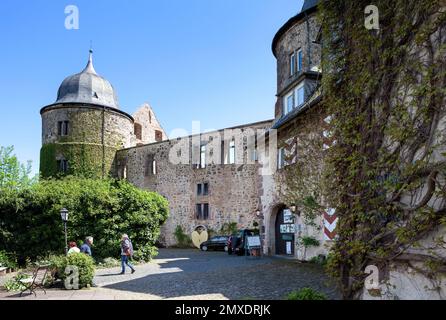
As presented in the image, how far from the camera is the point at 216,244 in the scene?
2377 cm

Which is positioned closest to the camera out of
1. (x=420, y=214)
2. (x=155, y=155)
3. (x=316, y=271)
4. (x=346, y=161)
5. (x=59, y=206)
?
(x=420, y=214)

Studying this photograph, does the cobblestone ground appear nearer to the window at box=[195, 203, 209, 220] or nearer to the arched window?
the window at box=[195, 203, 209, 220]

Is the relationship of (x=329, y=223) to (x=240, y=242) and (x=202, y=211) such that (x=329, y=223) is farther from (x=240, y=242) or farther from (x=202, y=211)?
(x=202, y=211)

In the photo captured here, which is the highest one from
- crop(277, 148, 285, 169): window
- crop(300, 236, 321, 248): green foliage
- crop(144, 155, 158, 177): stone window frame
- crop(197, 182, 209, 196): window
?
crop(144, 155, 158, 177): stone window frame

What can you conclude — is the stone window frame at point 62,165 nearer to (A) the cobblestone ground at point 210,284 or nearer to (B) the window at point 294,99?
(A) the cobblestone ground at point 210,284

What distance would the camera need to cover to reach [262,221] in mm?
17219

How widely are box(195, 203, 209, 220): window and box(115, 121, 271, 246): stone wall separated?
233mm

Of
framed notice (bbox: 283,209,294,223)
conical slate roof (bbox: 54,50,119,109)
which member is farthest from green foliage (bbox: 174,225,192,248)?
framed notice (bbox: 283,209,294,223)

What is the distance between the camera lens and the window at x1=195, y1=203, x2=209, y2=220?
2636cm

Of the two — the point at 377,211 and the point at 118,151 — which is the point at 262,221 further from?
the point at 118,151

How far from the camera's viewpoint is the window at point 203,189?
26.4 m

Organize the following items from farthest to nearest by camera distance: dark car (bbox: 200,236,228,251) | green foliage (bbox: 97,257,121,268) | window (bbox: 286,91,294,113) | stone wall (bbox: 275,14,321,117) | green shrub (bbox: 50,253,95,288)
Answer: dark car (bbox: 200,236,228,251) < stone wall (bbox: 275,14,321,117) < window (bbox: 286,91,294,113) < green foliage (bbox: 97,257,121,268) < green shrub (bbox: 50,253,95,288)
